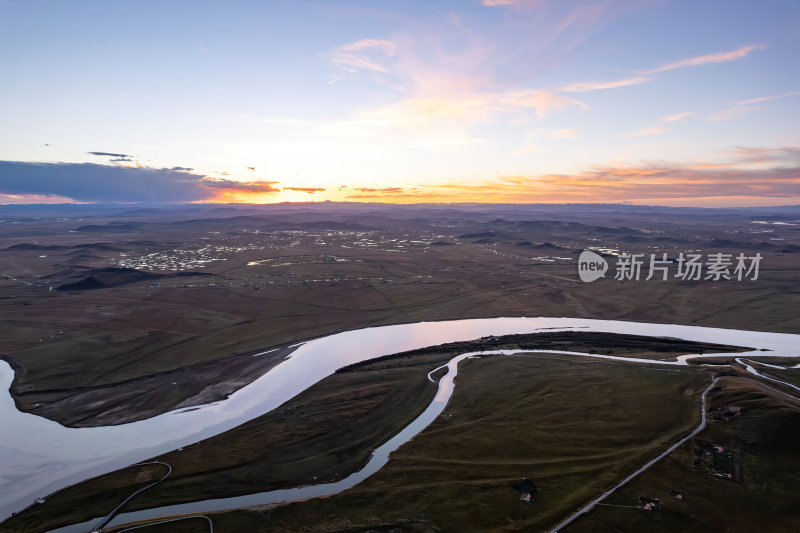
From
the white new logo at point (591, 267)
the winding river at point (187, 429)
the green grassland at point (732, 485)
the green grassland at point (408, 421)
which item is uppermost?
the white new logo at point (591, 267)

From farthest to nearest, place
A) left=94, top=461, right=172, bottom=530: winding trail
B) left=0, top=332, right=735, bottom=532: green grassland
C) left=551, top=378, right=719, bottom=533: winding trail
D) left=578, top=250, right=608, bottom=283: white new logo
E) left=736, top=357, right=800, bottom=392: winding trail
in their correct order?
1. left=578, top=250, right=608, bottom=283: white new logo
2. left=736, top=357, right=800, bottom=392: winding trail
3. left=0, top=332, right=735, bottom=532: green grassland
4. left=94, top=461, right=172, bottom=530: winding trail
5. left=551, top=378, right=719, bottom=533: winding trail

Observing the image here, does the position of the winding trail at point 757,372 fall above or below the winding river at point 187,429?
above

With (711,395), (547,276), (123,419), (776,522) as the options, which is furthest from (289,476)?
(547,276)

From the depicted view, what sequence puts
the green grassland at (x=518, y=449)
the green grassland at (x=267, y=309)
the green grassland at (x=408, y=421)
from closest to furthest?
the green grassland at (x=518, y=449), the green grassland at (x=408, y=421), the green grassland at (x=267, y=309)

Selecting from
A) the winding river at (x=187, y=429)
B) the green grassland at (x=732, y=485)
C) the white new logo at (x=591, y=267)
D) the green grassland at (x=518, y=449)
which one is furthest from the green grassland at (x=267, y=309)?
the green grassland at (x=732, y=485)

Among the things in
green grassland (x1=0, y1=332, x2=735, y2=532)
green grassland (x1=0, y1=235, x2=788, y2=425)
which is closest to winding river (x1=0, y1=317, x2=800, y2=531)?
green grassland (x1=0, y1=332, x2=735, y2=532)

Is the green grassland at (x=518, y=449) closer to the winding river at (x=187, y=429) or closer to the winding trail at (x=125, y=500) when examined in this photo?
the winding river at (x=187, y=429)

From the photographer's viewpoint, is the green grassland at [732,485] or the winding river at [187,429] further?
the winding river at [187,429]

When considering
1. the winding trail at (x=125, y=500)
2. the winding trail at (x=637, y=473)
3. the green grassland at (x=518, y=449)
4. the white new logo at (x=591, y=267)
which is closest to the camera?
the winding trail at (x=637, y=473)

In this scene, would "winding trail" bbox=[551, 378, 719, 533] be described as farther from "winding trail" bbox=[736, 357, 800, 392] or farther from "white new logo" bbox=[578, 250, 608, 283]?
"white new logo" bbox=[578, 250, 608, 283]

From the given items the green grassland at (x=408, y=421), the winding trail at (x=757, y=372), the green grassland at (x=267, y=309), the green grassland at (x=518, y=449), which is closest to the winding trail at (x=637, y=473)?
the green grassland at (x=518, y=449)
